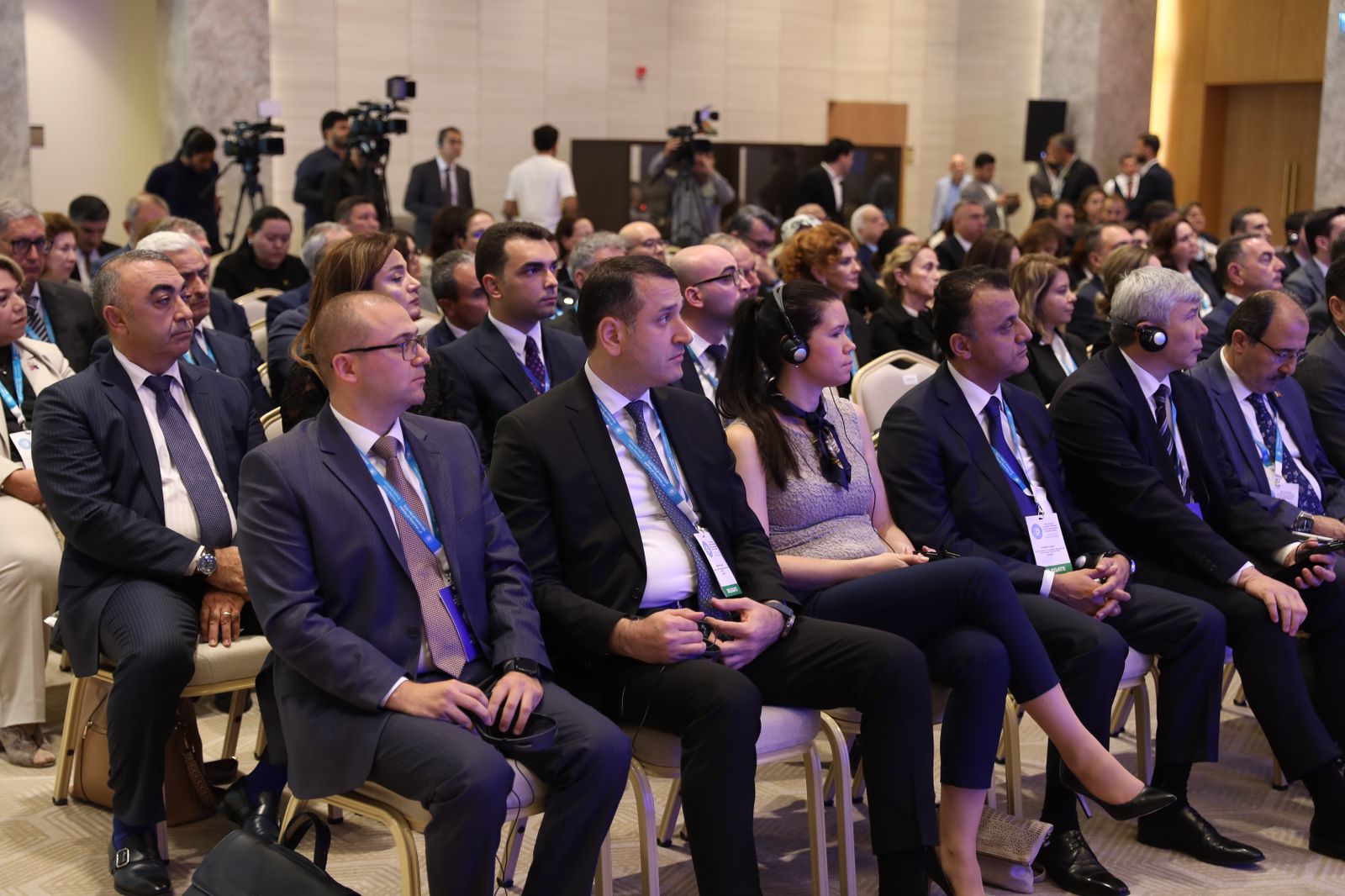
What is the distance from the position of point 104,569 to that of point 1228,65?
A: 13.9m

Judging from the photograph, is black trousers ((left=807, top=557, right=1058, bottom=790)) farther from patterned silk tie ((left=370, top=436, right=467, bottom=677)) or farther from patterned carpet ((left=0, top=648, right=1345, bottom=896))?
patterned silk tie ((left=370, top=436, right=467, bottom=677))

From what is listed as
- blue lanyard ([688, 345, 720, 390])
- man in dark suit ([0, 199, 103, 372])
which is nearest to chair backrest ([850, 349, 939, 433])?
blue lanyard ([688, 345, 720, 390])

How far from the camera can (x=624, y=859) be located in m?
3.35

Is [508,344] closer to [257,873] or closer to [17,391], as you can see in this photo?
[17,391]

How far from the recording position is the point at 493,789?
2436 mm

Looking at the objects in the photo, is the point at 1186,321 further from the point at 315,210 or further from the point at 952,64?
the point at 952,64

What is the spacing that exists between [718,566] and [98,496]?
1.43 m

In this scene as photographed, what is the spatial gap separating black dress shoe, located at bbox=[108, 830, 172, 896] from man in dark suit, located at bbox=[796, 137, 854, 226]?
8.96 metres

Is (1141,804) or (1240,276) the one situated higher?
(1240,276)

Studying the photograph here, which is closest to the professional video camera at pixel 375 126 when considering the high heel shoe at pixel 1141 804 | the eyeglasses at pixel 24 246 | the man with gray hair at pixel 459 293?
the eyeglasses at pixel 24 246

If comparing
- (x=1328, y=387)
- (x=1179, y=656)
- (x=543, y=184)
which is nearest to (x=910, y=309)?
(x=1328, y=387)

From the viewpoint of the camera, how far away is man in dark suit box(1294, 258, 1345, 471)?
174 inches

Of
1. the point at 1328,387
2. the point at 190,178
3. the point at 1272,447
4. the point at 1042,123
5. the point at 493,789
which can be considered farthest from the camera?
the point at 1042,123

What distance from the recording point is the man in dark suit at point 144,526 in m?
3.07
